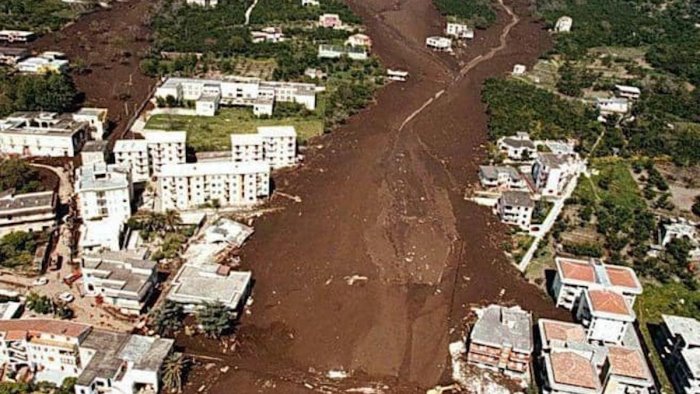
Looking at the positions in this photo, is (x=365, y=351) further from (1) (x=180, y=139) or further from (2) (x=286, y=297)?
(1) (x=180, y=139)

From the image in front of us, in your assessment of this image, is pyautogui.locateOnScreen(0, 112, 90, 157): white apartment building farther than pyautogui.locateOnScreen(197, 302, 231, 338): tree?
Yes

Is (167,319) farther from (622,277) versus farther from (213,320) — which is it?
(622,277)

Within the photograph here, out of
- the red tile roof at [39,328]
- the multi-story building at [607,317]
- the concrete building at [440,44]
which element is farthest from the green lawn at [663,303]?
the concrete building at [440,44]

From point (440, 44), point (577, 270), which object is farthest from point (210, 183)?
point (440, 44)

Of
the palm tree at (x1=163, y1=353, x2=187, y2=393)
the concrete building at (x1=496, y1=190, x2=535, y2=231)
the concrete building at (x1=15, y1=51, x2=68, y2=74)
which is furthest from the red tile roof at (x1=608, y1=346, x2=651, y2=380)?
the concrete building at (x1=15, y1=51, x2=68, y2=74)

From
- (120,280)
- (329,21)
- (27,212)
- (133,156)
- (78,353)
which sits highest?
(329,21)

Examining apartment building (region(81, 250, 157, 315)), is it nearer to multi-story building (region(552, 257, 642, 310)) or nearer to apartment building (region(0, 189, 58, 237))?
apartment building (region(0, 189, 58, 237))
